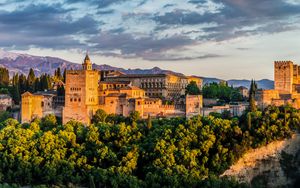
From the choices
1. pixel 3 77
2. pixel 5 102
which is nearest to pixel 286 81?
pixel 5 102

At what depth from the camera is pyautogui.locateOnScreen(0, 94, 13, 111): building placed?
39.9 meters

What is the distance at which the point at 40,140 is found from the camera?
30.1 metres

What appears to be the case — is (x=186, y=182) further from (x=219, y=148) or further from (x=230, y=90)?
(x=230, y=90)

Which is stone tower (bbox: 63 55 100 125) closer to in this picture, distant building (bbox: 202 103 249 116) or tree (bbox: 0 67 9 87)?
distant building (bbox: 202 103 249 116)

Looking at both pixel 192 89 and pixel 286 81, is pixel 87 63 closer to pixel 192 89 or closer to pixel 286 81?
pixel 192 89

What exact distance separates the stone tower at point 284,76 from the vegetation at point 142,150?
33.7ft

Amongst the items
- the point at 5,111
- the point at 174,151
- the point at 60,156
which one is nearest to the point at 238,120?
the point at 174,151

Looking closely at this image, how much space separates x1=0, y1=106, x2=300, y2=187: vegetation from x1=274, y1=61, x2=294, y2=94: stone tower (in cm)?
1028

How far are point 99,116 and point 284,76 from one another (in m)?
15.9

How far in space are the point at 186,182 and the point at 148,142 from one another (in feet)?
14.2

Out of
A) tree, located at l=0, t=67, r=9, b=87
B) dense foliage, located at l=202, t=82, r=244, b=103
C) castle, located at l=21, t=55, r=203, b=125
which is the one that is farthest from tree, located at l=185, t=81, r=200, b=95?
tree, located at l=0, t=67, r=9, b=87

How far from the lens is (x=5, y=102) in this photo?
1592 inches

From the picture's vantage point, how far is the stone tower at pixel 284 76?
134 ft

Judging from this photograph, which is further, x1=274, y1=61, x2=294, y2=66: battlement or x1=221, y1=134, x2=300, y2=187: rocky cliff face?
x1=274, y1=61, x2=294, y2=66: battlement
